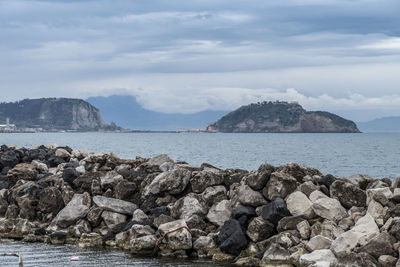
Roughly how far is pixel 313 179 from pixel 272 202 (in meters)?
3.31

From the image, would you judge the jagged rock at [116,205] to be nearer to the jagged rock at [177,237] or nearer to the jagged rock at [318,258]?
the jagged rock at [177,237]

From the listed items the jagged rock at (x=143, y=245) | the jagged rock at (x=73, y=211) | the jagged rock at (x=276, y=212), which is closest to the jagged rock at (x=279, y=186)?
the jagged rock at (x=276, y=212)

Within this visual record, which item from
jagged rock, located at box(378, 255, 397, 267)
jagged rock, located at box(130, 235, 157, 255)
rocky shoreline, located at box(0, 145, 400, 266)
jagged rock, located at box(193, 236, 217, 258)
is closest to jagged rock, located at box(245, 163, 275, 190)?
rocky shoreline, located at box(0, 145, 400, 266)

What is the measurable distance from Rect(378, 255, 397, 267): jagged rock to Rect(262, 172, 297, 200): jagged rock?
21.4 feet

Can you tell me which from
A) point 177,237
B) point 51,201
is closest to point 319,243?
point 177,237

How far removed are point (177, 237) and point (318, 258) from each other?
6467 millimetres

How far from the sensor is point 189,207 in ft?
93.9

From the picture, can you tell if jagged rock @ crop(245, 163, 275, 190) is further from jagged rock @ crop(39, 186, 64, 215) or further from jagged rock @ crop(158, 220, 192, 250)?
jagged rock @ crop(39, 186, 64, 215)

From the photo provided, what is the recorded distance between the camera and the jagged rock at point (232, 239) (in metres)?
25.4

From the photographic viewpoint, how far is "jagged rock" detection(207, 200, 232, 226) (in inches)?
1092

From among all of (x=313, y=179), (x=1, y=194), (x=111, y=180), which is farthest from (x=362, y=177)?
(x=1, y=194)

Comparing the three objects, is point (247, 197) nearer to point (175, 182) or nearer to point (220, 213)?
point (220, 213)

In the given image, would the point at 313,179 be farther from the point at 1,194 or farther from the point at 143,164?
the point at 1,194

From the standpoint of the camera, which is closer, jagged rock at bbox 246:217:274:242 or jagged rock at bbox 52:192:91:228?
jagged rock at bbox 246:217:274:242
